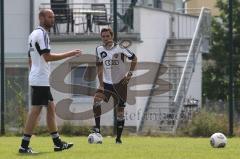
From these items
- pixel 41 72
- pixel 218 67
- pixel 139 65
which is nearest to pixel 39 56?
pixel 41 72

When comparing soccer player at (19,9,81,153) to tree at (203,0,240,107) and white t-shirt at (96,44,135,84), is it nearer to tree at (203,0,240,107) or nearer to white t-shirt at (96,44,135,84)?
white t-shirt at (96,44,135,84)

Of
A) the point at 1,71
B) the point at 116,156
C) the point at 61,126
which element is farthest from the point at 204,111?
the point at 116,156

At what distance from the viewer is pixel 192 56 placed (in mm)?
27188

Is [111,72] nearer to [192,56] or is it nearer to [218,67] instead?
[192,56]

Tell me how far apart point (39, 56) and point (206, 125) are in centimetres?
990

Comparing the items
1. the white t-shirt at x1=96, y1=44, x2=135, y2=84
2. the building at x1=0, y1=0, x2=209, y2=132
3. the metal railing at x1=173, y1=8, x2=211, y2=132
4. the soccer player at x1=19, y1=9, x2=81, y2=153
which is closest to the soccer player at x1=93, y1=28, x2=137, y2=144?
the white t-shirt at x1=96, y1=44, x2=135, y2=84

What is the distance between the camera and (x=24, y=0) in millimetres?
25812

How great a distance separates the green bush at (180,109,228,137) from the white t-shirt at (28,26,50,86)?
32.0 feet

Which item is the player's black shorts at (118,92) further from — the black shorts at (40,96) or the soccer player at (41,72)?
the black shorts at (40,96)

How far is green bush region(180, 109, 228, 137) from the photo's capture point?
20672 mm

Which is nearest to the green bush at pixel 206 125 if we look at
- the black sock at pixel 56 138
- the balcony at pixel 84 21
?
the balcony at pixel 84 21

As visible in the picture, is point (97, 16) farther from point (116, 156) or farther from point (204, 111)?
point (116, 156)

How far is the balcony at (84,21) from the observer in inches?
995

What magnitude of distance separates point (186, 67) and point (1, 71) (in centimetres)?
742
